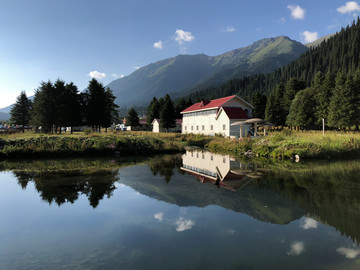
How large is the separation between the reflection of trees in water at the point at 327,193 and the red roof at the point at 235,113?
81.6ft

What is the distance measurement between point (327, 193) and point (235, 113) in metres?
30.8

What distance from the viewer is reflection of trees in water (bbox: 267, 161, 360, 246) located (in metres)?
6.20

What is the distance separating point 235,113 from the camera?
38688 millimetres

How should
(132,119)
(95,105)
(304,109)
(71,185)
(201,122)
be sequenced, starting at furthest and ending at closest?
(132,119), (201,122), (304,109), (95,105), (71,185)

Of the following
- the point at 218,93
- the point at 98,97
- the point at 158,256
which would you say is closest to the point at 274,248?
the point at 158,256

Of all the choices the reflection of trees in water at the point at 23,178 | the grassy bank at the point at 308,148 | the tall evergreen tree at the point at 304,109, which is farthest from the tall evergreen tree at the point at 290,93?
the reflection of trees in water at the point at 23,178

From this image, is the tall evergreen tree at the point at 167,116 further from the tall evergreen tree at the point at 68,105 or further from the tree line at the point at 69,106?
the tall evergreen tree at the point at 68,105

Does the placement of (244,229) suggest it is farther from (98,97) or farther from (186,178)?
(98,97)

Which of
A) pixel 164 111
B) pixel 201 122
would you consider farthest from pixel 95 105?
pixel 164 111

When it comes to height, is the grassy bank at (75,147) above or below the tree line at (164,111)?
below

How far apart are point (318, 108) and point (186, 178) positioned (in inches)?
1788

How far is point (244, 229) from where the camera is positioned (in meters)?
5.77

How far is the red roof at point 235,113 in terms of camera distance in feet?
124

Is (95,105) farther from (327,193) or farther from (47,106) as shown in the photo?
(327,193)
